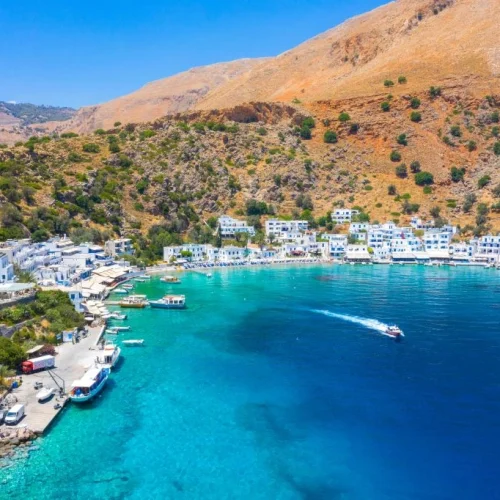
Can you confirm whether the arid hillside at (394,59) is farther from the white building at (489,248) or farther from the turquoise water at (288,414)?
the turquoise water at (288,414)

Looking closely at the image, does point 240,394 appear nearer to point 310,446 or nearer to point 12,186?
point 310,446

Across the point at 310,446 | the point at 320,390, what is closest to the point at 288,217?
the point at 320,390

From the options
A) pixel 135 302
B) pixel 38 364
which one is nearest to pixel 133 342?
pixel 38 364

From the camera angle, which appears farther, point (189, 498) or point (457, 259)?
point (457, 259)

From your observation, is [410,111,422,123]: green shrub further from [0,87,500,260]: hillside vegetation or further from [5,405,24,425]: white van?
[5,405,24,425]: white van

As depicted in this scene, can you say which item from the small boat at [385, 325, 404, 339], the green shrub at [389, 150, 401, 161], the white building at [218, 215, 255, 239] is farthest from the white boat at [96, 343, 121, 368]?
the green shrub at [389, 150, 401, 161]

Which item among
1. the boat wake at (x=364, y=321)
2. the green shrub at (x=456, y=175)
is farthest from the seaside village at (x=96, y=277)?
the green shrub at (x=456, y=175)
